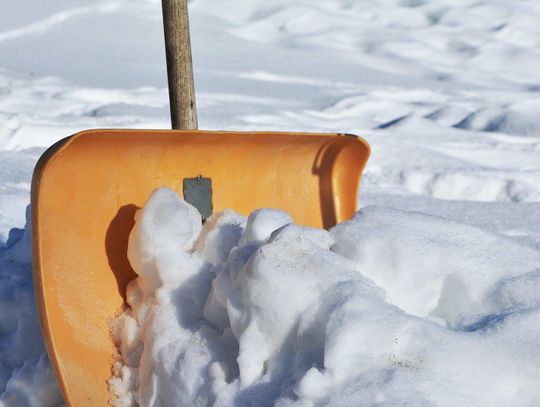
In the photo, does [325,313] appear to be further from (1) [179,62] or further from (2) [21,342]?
(1) [179,62]

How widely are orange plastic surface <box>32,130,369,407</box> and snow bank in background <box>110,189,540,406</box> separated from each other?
8 cm

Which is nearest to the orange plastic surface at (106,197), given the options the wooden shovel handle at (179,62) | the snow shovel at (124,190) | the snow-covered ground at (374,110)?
the snow shovel at (124,190)

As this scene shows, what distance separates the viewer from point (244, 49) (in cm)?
885

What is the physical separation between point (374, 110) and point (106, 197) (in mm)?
4571

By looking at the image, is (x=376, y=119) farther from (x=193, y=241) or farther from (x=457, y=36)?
(x=193, y=241)

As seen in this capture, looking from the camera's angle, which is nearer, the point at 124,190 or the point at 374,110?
the point at 124,190

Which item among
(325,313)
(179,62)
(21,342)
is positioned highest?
(179,62)

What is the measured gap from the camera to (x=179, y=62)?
8.73ft

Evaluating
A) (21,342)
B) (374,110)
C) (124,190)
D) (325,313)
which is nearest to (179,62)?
(124,190)

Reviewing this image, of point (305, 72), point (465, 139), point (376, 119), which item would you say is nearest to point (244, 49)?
point (305, 72)

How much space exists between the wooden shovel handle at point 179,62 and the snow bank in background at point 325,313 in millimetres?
578

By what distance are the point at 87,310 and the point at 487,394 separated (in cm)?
97

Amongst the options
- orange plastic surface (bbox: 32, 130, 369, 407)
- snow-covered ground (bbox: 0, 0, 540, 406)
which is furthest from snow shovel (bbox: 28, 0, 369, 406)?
snow-covered ground (bbox: 0, 0, 540, 406)

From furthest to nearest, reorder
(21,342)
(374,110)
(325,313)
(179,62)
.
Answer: (374,110) < (179,62) < (21,342) < (325,313)
